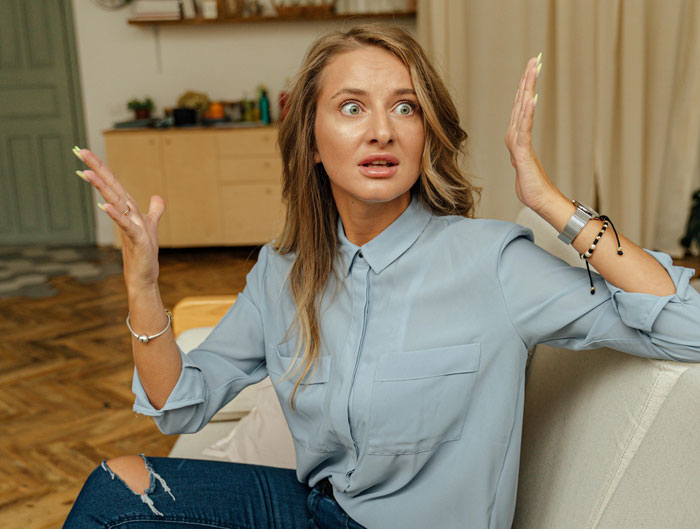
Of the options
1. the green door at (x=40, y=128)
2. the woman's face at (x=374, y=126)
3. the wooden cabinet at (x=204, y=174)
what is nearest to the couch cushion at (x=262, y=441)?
the woman's face at (x=374, y=126)

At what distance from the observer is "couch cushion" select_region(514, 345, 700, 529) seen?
974 millimetres

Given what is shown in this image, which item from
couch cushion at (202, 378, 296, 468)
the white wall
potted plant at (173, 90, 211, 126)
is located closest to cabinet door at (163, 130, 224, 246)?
potted plant at (173, 90, 211, 126)

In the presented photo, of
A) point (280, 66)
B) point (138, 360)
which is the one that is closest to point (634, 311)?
point (138, 360)

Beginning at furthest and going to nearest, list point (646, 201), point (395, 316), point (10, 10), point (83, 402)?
point (10, 10)
point (646, 201)
point (83, 402)
point (395, 316)

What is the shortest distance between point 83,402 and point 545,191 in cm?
245

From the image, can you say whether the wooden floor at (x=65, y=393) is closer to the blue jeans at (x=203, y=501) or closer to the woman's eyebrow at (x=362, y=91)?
the blue jeans at (x=203, y=501)

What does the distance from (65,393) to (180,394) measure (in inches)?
81.9

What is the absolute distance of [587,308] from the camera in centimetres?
103

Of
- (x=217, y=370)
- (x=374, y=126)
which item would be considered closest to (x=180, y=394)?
(x=217, y=370)

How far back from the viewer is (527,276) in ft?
3.55

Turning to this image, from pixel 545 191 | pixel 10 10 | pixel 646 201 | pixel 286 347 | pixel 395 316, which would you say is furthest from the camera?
pixel 10 10

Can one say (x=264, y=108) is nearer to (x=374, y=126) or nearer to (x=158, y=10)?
(x=158, y=10)

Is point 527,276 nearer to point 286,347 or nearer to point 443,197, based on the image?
point 443,197

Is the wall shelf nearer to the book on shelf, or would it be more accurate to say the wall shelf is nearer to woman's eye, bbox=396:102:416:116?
the book on shelf
